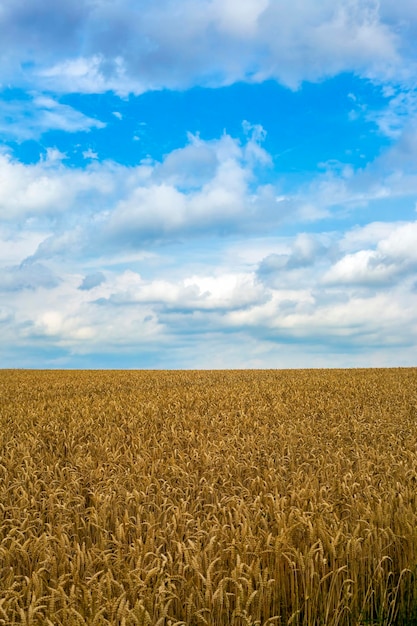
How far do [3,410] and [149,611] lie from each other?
11751 millimetres

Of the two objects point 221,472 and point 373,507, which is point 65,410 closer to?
point 221,472

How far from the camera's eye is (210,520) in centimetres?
498

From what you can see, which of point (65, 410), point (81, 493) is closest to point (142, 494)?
point (81, 493)

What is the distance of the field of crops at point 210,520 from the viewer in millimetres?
3729

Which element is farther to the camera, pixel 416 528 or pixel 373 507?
pixel 373 507

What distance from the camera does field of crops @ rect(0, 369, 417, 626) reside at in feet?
12.2

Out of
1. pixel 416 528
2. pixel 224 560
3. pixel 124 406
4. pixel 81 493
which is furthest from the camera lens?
pixel 124 406

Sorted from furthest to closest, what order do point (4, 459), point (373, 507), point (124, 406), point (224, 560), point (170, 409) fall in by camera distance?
1. point (124, 406)
2. point (170, 409)
3. point (4, 459)
4. point (373, 507)
5. point (224, 560)

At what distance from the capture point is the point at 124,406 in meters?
14.6

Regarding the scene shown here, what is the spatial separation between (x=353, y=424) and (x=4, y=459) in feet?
21.1

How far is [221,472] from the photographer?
704 cm

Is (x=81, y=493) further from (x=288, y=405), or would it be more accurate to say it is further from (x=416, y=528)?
(x=288, y=405)

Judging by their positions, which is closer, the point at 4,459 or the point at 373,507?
the point at 373,507

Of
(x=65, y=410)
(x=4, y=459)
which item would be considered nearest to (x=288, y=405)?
(x=65, y=410)
